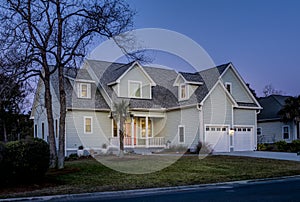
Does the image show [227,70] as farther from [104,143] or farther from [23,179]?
[23,179]

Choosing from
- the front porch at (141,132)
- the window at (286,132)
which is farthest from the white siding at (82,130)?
the window at (286,132)

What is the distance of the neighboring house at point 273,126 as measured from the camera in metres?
38.5

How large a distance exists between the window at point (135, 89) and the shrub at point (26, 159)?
16609mm

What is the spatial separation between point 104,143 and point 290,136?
67.2ft

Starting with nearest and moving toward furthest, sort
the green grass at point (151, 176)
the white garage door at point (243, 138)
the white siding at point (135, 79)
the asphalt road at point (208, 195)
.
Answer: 1. the asphalt road at point (208, 195)
2. the green grass at point (151, 176)
3. the white siding at point (135, 79)
4. the white garage door at point (243, 138)

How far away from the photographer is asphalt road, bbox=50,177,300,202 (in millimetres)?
11070

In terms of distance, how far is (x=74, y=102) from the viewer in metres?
28.3

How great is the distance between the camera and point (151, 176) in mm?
16328

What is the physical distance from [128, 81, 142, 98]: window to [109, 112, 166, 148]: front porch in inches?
73.3

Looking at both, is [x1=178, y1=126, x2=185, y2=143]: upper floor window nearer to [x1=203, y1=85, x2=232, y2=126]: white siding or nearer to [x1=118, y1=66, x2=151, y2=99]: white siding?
[x1=203, y1=85, x2=232, y2=126]: white siding

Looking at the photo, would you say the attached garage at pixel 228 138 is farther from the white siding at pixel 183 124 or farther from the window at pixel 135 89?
the window at pixel 135 89

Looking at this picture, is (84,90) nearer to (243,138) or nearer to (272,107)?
(243,138)

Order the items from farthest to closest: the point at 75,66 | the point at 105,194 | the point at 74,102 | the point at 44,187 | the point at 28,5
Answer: the point at 74,102, the point at 75,66, the point at 28,5, the point at 44,187, the point at 105,194

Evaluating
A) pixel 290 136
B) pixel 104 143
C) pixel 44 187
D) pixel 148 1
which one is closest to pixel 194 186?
pixel 44 187
